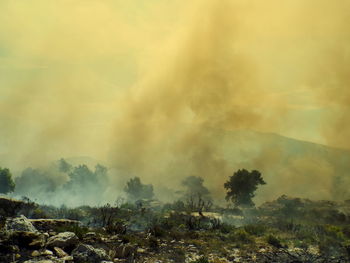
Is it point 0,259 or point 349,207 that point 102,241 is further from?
point 349,207

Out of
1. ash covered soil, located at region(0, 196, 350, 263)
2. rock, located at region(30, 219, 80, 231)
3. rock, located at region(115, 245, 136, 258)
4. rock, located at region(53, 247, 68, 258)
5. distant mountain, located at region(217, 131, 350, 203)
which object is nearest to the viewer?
rock, located at region(53, 247, 68, 258)

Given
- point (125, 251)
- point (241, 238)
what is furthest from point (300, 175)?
point (125, 251)

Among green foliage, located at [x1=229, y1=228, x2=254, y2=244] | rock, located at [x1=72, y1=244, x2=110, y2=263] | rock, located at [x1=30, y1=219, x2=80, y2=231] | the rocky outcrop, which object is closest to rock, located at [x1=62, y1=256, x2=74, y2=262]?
rock, located at [x1=72, y1=244, x2=110, y2=263]

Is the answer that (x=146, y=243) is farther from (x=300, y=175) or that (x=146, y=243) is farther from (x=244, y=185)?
(x=300, y=175)

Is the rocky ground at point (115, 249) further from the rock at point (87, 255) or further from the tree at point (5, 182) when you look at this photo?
the tree at point (5, 182)

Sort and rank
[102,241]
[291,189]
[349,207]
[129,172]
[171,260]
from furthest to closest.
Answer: [129,172] < [291,189] < [349,207] < [102,241] < [171,260]

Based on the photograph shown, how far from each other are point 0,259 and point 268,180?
112634 millimetres

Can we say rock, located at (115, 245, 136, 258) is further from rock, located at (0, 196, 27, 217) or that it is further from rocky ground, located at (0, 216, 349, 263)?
rock, located at (0, 196, 27, 217)

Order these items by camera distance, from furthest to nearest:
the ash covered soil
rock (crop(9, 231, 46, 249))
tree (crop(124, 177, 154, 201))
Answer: tree (crop(124, 177, 154, 201))
rock (crop(9, 231, 46, 249))
the ash covered soil

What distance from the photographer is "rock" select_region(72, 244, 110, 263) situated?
12.5m

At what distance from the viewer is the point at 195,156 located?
357ft

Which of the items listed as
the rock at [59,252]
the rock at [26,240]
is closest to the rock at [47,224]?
the rock at [26,240]

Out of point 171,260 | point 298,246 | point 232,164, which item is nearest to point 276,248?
point 298,246

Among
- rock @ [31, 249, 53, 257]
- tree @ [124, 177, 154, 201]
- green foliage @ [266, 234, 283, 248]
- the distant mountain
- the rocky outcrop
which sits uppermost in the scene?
the distant mountain
